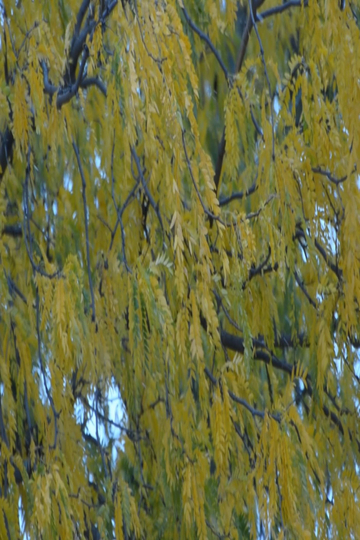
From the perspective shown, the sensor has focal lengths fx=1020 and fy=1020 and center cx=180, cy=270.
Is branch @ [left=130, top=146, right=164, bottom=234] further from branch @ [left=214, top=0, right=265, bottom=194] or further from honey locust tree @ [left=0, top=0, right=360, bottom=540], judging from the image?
branch @ [left=214, top=0, right=265, bottom=194]

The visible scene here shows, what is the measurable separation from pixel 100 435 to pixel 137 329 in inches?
17.9

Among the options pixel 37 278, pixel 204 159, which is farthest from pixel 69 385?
pixel 204 159

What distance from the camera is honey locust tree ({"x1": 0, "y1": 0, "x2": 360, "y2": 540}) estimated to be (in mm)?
1898

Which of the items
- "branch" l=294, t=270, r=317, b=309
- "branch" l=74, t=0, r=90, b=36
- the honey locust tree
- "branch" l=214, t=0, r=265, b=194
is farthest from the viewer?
"branch" l=214, t=0, r=265, b=194

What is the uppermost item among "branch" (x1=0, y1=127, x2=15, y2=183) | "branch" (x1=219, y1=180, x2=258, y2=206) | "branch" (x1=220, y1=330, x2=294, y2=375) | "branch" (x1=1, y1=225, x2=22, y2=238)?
"branch" (x1=0, y1=127, x2=15, y2=183)

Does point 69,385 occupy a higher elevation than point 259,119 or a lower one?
lower

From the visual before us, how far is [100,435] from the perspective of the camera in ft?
7.20

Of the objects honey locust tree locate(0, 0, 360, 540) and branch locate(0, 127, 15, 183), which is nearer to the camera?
honey locust tree locate(0, 0, 360, 540)

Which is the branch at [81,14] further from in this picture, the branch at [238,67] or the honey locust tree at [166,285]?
the branch at [238,67]

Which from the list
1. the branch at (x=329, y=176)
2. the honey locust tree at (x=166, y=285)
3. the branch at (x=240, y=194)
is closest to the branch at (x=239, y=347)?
the honey locust tree at (x=166, y=285)

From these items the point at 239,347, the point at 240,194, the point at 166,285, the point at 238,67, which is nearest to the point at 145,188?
the point at 166,285

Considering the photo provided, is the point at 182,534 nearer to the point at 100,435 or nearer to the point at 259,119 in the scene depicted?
the point at 100,435

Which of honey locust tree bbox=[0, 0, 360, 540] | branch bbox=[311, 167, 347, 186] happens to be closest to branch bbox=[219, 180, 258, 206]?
honey locust tree bbox=[0, 0, 360, 540]

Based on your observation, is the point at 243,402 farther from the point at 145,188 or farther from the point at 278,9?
the point at 278,9
